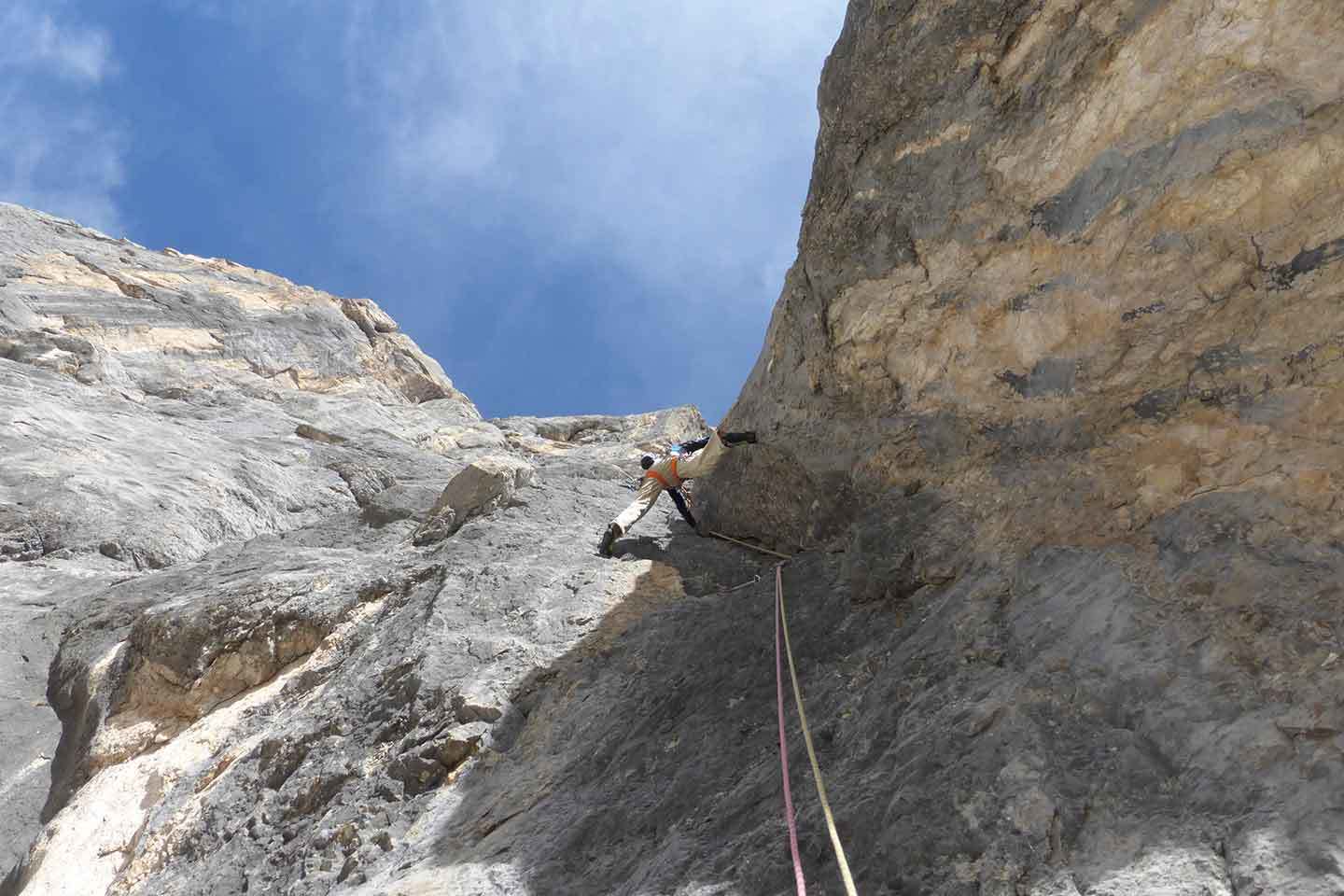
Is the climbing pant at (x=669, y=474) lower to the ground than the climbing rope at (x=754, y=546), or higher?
higher

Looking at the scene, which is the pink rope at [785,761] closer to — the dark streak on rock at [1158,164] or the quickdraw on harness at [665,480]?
the dark streak on rock at [1158,164]

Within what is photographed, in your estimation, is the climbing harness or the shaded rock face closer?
the shaded rock face

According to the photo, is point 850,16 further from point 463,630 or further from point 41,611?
point 41,611

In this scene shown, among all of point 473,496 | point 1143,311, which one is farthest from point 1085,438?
point 473,496

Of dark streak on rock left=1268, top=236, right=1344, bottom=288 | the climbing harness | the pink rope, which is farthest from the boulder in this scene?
→ dark streak on rock left=1268, top=236, right=1344, bottom=288

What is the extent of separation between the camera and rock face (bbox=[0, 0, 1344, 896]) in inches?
120

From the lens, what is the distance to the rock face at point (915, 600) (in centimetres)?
305

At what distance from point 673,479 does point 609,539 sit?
1.10 metres

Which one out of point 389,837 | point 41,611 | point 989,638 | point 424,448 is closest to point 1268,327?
point 989,638

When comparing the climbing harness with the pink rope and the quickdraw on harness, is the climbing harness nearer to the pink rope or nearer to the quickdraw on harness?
the quickdraw on harness

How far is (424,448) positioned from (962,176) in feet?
39.4

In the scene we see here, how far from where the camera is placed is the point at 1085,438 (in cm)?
470

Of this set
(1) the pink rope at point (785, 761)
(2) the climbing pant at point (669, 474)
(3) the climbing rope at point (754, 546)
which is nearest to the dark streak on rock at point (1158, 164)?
(1) the pink rope at point (785, 761)

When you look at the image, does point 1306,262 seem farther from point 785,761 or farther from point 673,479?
point 673,479
